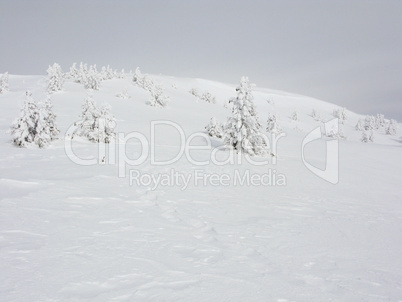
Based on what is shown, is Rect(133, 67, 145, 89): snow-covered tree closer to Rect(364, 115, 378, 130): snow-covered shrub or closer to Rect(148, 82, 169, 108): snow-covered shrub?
Rect(148, 82, 169, 108): snow-covered shrub

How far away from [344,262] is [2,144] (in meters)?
17.8

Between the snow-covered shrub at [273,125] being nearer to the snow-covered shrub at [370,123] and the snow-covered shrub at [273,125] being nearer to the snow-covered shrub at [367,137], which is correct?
the snow-covered shrub at [367,137]

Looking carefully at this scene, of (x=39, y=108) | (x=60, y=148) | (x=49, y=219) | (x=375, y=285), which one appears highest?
(x=39, y=108)

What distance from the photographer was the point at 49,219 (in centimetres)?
556

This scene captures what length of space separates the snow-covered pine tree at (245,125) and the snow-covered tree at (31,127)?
12214 mm

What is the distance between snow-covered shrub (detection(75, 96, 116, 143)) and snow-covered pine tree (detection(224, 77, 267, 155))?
875 centimetres

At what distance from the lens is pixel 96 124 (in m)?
20.0

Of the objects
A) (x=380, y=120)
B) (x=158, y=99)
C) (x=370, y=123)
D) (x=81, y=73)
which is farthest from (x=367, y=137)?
(x=81, y=73)

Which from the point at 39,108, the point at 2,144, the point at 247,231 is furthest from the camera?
the point at 39,108

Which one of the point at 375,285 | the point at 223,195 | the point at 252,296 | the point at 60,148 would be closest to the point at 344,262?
the point at 375,285

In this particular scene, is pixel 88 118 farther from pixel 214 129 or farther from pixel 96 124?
pixel 214 129

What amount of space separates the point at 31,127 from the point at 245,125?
1402cm

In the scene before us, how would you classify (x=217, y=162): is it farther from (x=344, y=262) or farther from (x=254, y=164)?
(x=344, y=262)

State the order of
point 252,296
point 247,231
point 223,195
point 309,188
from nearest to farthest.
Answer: point 252,296 → point 247,231 → point 223,195 → point 309,188
